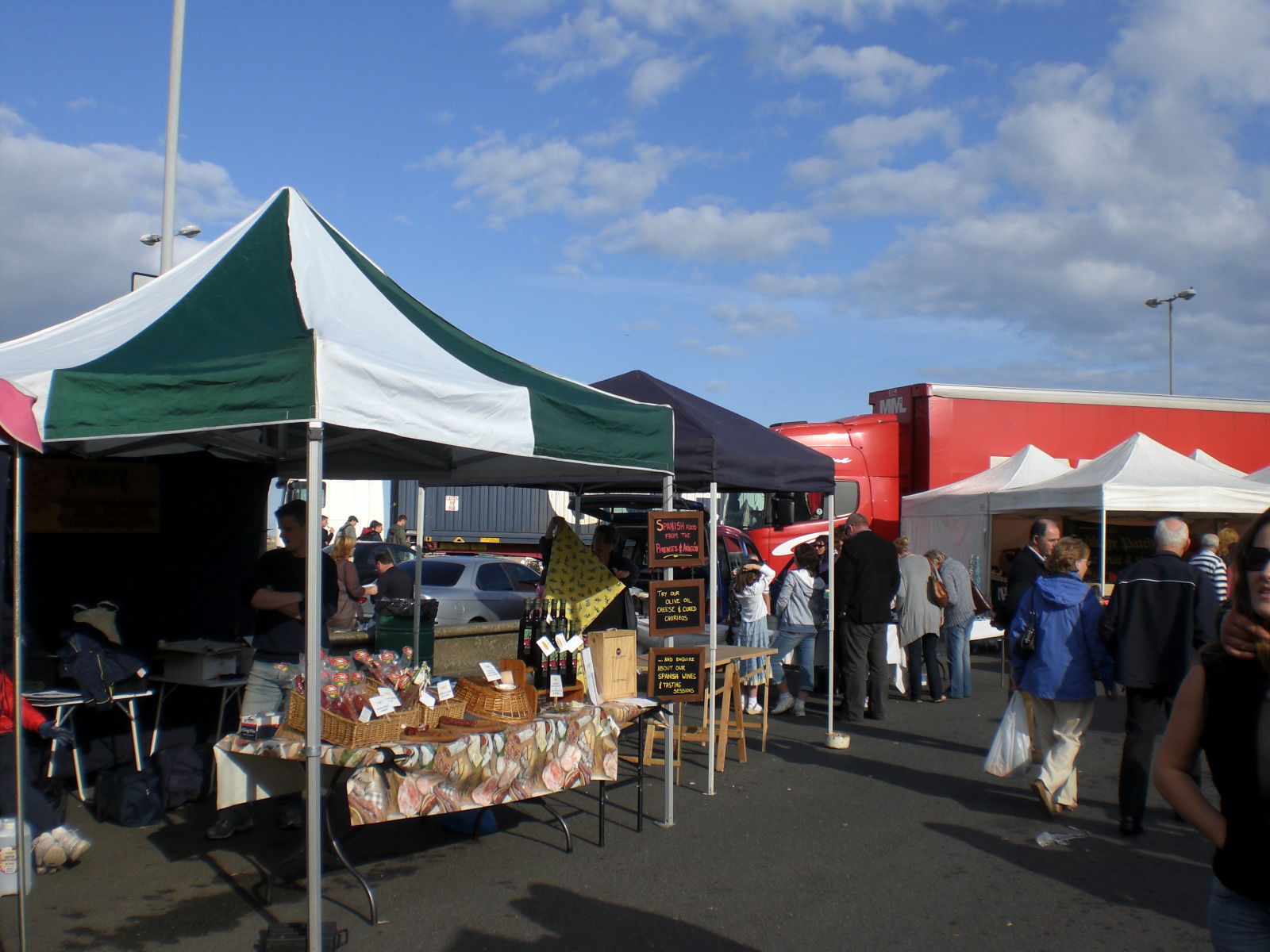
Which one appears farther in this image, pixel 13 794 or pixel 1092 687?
pixel 1092 687

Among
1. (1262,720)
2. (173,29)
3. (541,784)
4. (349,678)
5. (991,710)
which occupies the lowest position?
(991,710)

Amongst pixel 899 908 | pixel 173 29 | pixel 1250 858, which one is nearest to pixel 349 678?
pixel 899 908

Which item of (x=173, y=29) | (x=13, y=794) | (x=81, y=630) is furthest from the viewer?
(x=173, y=29)

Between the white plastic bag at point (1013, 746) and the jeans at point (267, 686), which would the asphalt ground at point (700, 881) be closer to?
the white plastic bag at point (1013, 746)

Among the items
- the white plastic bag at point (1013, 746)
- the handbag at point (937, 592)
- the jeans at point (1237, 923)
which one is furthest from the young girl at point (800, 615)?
the jeans at point (1237, 923)

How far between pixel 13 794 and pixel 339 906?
4.90ft

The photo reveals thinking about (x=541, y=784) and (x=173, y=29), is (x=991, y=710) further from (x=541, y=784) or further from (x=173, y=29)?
(x=173, y=29)

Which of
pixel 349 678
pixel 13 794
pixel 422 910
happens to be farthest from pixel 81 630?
pixel 422 910

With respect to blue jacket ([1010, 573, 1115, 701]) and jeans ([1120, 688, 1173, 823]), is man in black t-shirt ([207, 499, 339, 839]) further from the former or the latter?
jeans ([1120, 688, 1173, 823])

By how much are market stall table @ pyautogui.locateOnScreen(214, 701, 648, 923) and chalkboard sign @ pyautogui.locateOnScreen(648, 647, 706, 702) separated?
0.78 metres

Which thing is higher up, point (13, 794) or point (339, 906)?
point (13, 794)

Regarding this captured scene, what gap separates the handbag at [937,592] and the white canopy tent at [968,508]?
3691 millimetres

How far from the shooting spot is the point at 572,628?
6.04 metres

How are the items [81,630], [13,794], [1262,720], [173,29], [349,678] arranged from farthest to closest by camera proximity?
[173,29]
[81,630]
[349,678]
[13,794]
[1262,720]
